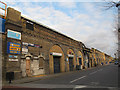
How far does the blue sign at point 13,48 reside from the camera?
43.3ft

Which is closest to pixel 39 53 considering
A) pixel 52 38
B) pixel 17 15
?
pixel 52 38

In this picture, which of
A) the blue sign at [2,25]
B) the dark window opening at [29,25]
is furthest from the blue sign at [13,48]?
the dark window opening at [29,25]

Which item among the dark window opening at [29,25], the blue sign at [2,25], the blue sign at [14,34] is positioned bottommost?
the blue sign at [14,34]

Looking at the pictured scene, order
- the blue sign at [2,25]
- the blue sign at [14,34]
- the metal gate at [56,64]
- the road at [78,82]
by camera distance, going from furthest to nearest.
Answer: the metal gate at [56,64], the blue sign at [14,34], the blue sign at [2,25], the road at [78,82]

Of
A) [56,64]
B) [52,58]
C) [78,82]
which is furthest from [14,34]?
[56,64]

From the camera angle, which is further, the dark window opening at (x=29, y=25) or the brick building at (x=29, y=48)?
the dark window opening at (x=29, y=25)

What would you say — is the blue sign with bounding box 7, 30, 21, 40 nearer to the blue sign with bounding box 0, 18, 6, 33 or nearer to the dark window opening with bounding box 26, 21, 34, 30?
the blue sign with bounding box 0, 18, 6, 33

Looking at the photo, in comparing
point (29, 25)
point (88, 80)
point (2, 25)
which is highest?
point (29, 25)

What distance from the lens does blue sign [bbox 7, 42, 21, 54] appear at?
13.2m

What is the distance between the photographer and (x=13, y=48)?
45.0ft

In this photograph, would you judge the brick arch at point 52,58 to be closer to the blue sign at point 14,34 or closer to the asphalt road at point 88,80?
the asphalt road at point 88,80

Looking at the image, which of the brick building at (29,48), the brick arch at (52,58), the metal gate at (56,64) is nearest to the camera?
the brick building at (29,48)

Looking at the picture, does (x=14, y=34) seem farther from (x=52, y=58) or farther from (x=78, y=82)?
(x=52, y=58)

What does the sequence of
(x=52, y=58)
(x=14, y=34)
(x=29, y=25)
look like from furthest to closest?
(x=52, y=58) < (x=29, y=25) < (x=14, y=34)
